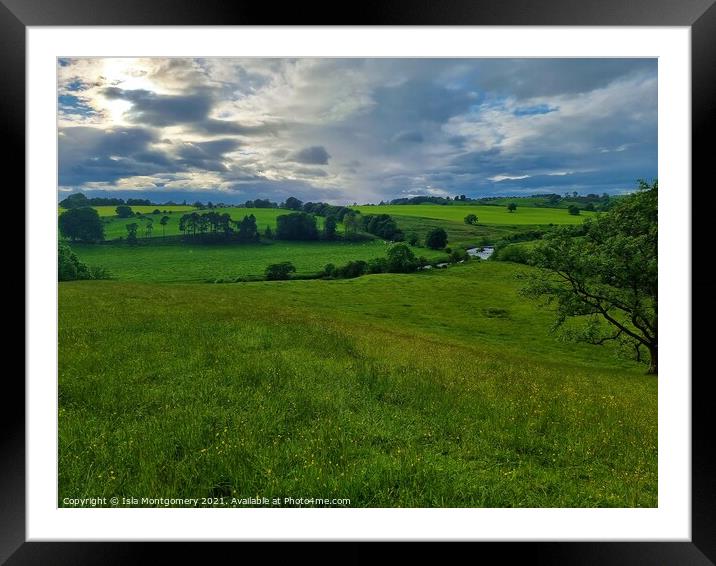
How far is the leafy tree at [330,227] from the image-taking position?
6.83m

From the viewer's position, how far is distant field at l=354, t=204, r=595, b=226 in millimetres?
6338

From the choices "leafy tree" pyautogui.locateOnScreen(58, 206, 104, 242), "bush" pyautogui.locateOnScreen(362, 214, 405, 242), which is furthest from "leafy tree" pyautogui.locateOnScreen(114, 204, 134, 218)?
"bush" pyautogui.locateOnScreen(362, 214, 405, 242)

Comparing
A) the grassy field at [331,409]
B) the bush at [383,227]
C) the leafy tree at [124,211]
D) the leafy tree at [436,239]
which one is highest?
the leafy tree at [124,211]

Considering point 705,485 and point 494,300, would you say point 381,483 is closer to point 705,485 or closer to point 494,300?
point 705,485

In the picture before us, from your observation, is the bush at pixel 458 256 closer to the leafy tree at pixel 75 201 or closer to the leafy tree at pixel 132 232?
the leafy tree at pixel 132 232

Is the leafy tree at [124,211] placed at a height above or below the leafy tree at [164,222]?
above

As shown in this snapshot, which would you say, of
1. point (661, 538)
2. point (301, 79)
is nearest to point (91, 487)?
point (301, 79)

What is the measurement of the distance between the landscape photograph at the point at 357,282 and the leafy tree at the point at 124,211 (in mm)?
27

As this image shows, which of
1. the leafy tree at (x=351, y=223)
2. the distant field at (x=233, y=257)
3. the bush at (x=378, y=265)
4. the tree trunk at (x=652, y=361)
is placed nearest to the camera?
the tree trunk at (x=652, y=361)

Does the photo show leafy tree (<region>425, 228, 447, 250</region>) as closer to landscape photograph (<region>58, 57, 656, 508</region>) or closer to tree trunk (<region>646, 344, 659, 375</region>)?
landscape photograph (<region>58, 57, 656, 508</region>)

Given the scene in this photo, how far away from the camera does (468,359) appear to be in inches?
245
